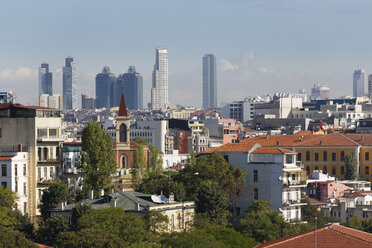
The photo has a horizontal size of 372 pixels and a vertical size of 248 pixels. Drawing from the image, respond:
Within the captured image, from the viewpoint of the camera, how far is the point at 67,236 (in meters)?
68.0

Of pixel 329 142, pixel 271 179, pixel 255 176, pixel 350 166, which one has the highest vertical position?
pixel 329 142

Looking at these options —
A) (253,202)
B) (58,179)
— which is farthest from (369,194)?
(58,179)

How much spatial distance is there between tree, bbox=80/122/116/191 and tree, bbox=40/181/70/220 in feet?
18.1

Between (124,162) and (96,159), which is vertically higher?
(96,159)

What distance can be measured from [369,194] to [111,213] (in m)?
47.0

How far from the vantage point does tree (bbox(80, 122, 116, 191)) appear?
3575 inches

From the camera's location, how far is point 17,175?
281 feet

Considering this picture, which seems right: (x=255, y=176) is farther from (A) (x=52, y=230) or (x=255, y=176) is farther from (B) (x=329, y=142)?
(B) (x=329, y=142)

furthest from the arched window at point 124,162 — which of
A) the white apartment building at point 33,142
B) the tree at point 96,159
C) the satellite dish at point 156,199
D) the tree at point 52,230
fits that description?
the tree at point 52,230

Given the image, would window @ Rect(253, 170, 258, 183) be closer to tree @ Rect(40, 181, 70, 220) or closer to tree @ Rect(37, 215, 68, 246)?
tree @ Rect(40, 181, 70, 220)

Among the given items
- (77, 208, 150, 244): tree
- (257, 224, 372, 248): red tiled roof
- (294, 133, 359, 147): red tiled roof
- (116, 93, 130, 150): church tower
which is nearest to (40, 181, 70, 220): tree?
(77, 208, 150, 244): tree

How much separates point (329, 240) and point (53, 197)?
26.6 metres

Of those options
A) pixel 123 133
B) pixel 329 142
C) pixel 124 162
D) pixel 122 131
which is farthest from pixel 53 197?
pixel 122 131

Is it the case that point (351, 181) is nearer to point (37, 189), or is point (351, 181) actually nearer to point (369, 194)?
point (369, 194)
